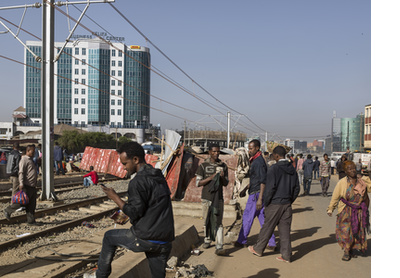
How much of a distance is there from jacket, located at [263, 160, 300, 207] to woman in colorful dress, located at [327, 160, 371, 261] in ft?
2.95

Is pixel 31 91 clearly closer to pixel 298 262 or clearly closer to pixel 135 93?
pixel 135 93

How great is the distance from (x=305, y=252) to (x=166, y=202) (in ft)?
14.7

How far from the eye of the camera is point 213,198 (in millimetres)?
7055

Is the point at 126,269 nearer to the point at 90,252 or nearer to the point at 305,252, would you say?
the point at 90,252

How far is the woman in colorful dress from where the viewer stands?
6848mm

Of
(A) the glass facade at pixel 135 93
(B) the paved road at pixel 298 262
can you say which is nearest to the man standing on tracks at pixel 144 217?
(B) the paved road at pixel 298 262

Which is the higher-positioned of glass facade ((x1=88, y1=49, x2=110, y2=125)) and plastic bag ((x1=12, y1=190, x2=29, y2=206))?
glass facade ((x1=88, y1=49, x2=110, y2=125))

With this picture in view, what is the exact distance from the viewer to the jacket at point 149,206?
145 inches

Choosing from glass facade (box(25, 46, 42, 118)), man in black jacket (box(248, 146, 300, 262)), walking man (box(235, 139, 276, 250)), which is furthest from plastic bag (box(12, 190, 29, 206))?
glass facade (box(25, 46, 42, 118))

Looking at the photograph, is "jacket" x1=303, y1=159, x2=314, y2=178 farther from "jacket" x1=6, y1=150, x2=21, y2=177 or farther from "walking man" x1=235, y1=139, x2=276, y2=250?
"jacket" x1=6, y1=150, x2=21, y2=177

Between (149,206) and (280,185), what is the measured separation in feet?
11.3

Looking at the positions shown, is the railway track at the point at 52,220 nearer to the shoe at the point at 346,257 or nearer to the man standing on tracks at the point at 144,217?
the man standing on tracks at the point at 144,217
